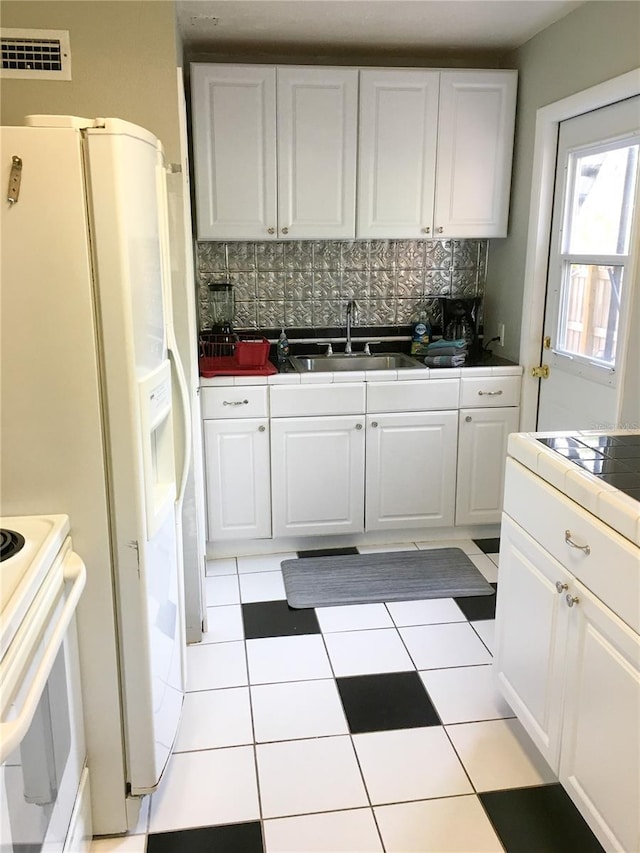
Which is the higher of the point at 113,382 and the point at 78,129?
the point at 78,129

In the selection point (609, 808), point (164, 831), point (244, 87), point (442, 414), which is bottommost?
point (164, 831)

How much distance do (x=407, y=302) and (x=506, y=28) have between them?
135 cm

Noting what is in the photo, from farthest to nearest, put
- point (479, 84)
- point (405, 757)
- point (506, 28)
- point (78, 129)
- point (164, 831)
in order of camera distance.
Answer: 1. point (479, 84)
2. point (506, 28)
3. point (405, 757)
4. point (164, 831)
5. point (78, 129)

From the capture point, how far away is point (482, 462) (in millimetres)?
3436

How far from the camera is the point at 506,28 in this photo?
3016mm

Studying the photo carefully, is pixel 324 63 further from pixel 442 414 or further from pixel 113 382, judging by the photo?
pixel 113 382

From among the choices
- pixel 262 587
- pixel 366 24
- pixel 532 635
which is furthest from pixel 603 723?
pixel 366 24

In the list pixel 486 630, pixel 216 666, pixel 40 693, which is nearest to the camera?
pixel 40 693

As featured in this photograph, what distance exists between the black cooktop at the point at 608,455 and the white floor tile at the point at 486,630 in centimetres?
95

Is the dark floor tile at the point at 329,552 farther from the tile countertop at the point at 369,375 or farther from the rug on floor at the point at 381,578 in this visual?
the tile countertop at the point at 369,375

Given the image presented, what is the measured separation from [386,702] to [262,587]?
36.7 inches

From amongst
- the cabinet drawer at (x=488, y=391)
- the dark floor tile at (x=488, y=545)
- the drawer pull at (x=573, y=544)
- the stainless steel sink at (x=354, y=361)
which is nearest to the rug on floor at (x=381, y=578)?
the dark floor tile at (x=488, y=545)

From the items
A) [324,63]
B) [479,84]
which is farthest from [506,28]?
[324,63]

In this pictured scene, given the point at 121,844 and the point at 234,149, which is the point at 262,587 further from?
the point at 234,149
